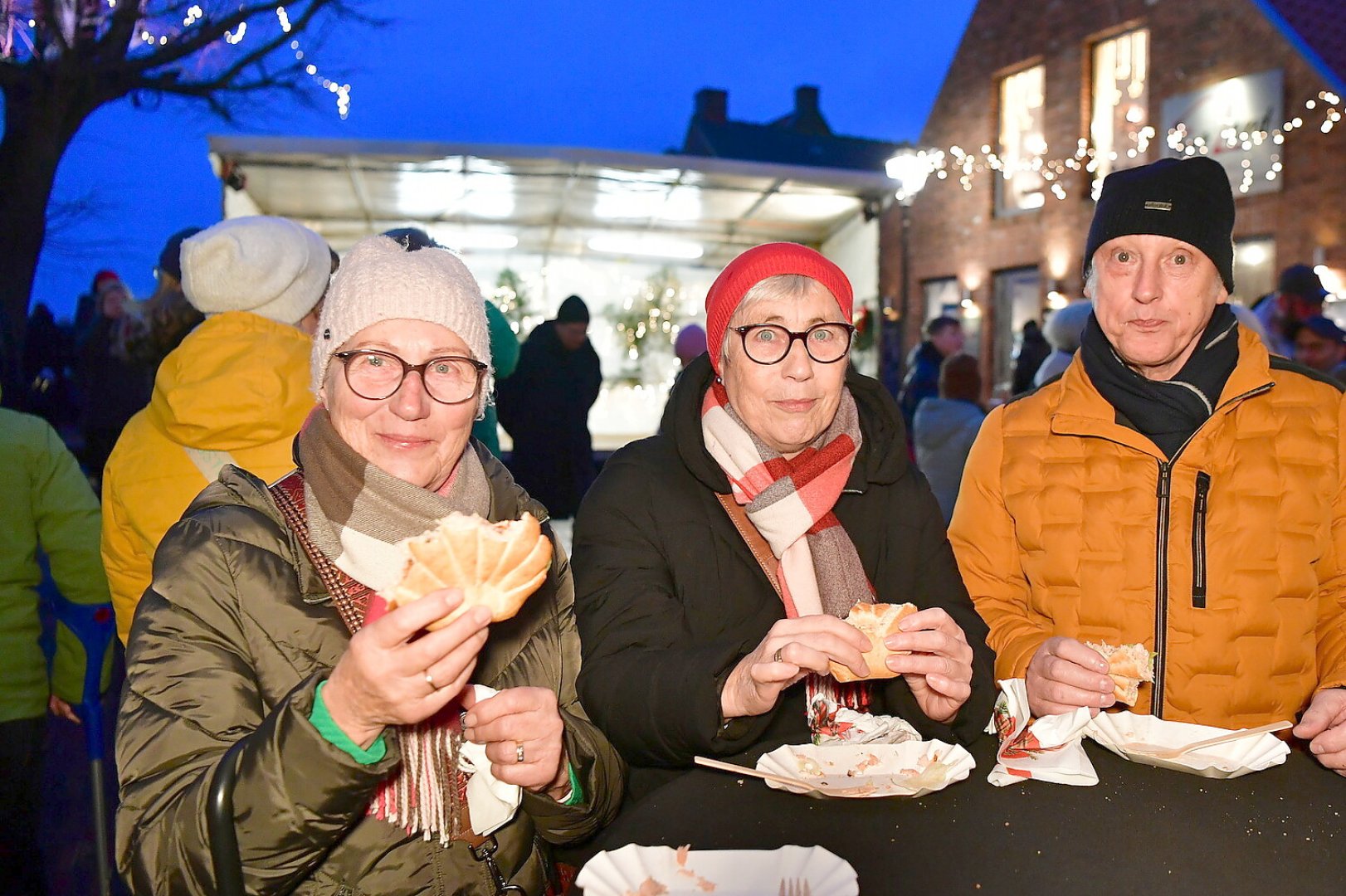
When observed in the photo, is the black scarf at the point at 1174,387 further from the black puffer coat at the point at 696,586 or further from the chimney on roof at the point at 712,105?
the chimney on roof at the point at 712,105

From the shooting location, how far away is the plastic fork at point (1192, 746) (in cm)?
174

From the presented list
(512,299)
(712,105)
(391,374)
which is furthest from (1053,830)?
(712,105)

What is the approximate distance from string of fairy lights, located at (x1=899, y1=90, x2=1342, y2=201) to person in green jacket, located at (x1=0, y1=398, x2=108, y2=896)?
9.99 meters

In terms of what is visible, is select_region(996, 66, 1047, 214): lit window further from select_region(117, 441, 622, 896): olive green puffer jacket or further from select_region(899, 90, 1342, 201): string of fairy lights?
select_region(117, 441, 622, 896): olive green puffer jacket

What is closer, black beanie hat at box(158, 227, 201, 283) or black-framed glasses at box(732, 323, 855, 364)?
black-framed glasses at box(732, 323, 855, 364)

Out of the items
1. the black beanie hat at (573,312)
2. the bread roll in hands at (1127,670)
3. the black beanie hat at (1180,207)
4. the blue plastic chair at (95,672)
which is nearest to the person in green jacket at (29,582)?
the blue plastic chair at (95,672)

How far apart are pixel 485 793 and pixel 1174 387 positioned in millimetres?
1965

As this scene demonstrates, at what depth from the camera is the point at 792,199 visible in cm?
1291

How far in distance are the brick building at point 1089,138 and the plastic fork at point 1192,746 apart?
1070cm

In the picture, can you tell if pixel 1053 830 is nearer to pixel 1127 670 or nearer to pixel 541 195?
pixel 1127 670

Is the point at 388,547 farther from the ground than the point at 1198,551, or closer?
farther from the ground

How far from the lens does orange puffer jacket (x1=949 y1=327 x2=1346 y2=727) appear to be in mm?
2234

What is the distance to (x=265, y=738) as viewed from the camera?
4.64 feet

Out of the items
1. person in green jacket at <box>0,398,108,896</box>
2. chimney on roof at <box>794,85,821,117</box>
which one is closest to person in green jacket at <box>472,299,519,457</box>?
person in green jacket at <box>0,398,108,896</box>
